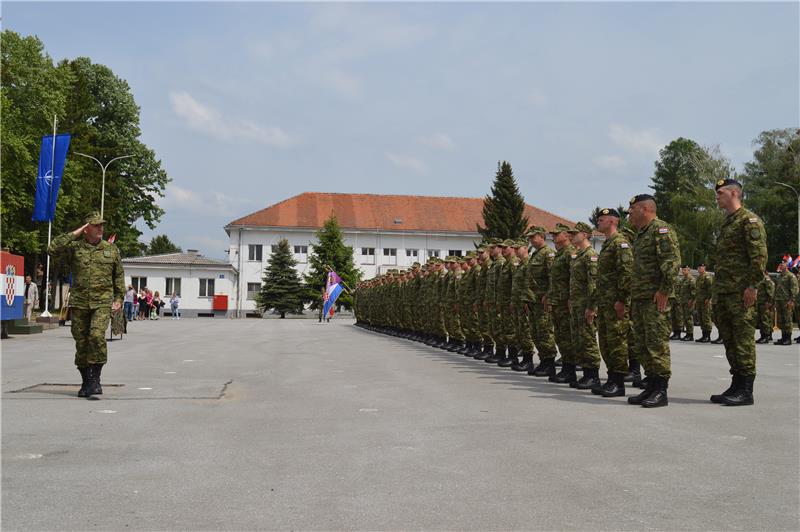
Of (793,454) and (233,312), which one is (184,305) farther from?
(793,454)

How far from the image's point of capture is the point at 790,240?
6069 cm

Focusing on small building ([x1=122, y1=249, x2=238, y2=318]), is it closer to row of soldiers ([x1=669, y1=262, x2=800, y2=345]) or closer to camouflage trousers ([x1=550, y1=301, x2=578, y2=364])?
row of soldiers ([x1=669, y1=262, x2=800, y2=345])

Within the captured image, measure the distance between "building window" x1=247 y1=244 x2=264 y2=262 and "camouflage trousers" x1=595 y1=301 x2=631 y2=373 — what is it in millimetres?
67001

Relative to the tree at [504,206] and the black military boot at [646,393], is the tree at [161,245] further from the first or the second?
the black military boot at [646,393]

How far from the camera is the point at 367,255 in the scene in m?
77.3

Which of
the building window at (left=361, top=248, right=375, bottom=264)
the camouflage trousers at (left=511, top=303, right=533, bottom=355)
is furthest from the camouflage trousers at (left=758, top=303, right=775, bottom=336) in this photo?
the building window at (left=361, top=248, right=375, bottom=264)

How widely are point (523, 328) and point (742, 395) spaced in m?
4.80

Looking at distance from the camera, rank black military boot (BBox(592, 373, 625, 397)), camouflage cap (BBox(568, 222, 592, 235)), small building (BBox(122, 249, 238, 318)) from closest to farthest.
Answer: black military boot (BBox(592, 373, 625, 397))
camouflage cap (BBox(568, 222, 592, 235))
small building (BBox(122, 249, 238, 318))

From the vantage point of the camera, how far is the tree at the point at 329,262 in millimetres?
66938

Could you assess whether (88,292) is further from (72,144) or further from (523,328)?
(72,144)

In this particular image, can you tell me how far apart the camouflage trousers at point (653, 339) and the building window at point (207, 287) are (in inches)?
2475

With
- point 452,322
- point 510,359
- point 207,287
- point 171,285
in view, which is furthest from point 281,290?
point 510,359

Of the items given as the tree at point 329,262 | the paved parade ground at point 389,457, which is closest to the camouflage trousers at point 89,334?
the paved parade ground at point 389,457

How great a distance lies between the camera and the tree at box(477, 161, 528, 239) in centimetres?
6769
